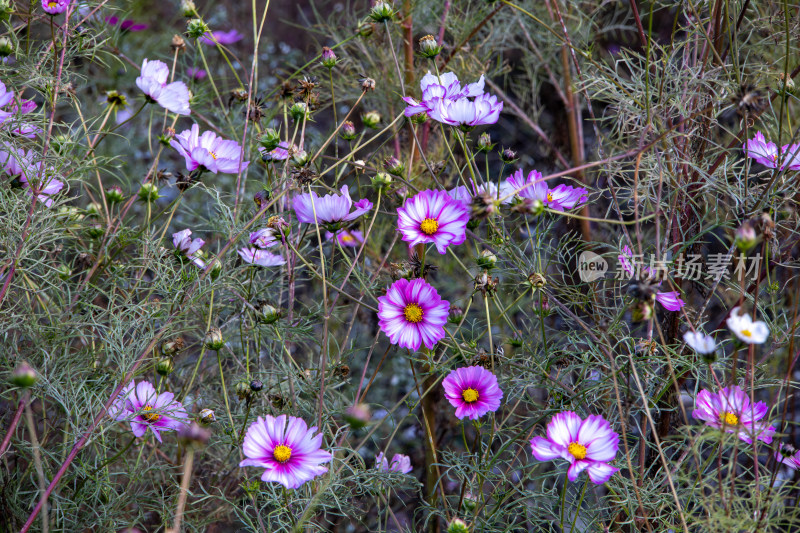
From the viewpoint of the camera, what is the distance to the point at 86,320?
0.86 metres

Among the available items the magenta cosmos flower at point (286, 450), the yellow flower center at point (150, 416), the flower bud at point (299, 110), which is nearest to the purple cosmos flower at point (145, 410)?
the yellow flower center at point (150, 416)

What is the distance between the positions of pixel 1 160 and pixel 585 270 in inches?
28.9

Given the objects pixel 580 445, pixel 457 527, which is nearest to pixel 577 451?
pixel 580 445

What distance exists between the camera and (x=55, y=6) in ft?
2.66

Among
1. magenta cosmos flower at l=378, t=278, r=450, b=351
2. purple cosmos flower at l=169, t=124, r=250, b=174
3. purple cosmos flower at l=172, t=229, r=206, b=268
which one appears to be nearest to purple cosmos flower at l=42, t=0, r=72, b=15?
purple cosmos flower at l=169, t=124, r=250, b=174

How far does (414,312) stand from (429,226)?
9cm

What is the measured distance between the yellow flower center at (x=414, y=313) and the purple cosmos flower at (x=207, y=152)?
244 millimetres

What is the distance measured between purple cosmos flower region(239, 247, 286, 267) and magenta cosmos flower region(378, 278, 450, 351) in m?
0.16

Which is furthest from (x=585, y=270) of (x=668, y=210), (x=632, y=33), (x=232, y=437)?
(x=632, y=33)

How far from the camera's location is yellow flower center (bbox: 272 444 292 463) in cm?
64

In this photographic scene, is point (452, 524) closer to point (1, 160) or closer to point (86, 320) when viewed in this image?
point (86, 320)

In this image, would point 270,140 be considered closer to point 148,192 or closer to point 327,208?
point 327,208

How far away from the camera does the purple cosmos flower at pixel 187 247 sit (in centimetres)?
78

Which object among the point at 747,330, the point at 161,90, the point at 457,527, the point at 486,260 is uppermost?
the point at 161,90
